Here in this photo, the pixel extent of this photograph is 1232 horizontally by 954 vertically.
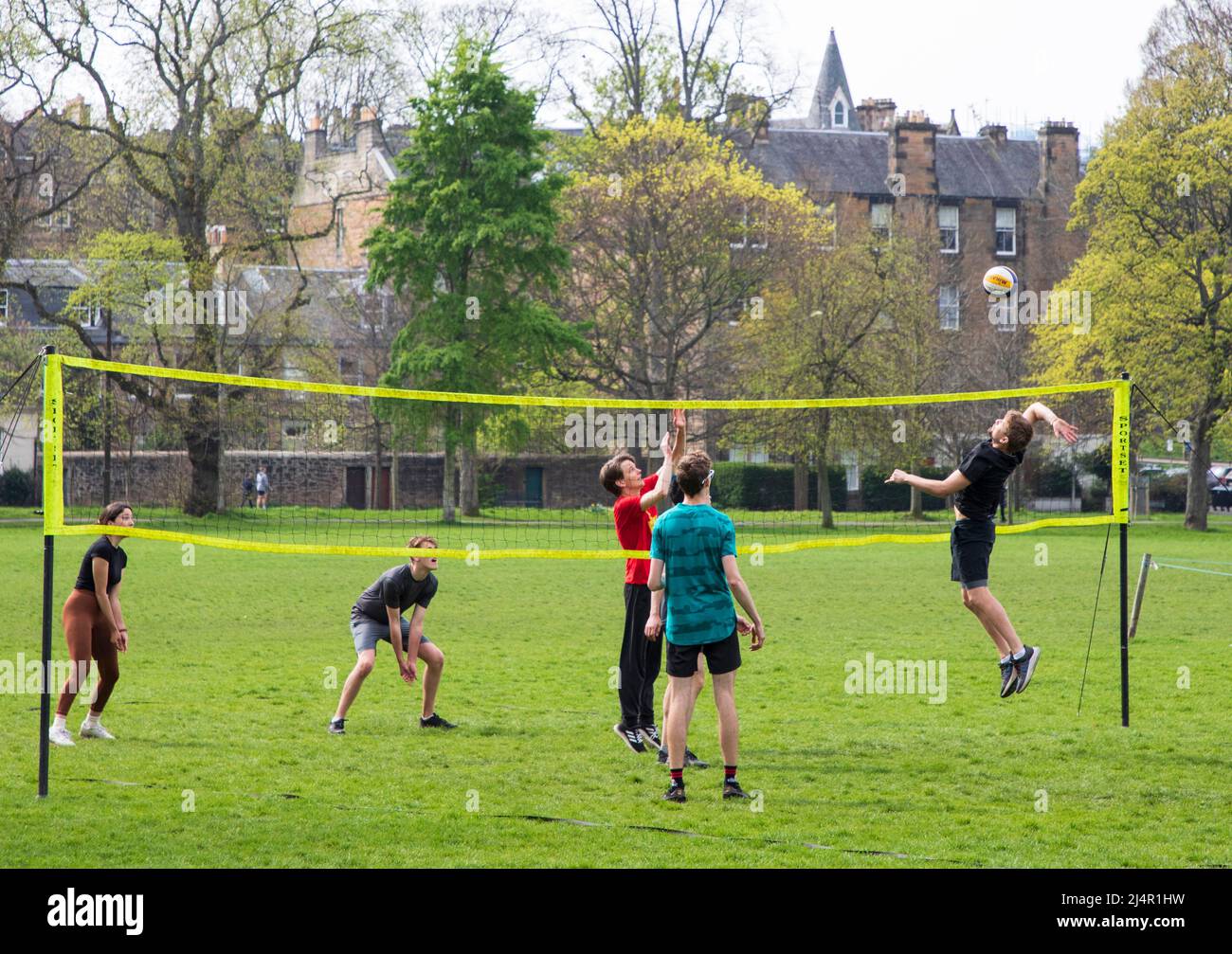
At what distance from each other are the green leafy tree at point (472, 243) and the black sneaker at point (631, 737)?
32.3 meters

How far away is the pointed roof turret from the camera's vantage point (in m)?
113

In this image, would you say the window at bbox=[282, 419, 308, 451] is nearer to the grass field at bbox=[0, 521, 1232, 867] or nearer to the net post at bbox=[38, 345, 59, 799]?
the grass field at bbox=[0, 521, 1232, 867]

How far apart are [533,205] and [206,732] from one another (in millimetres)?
34422

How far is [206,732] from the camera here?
37.6 ft

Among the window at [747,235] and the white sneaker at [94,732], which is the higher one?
the window at [747,235]

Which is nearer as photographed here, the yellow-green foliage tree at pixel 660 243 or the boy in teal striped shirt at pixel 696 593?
the boy in teal striped shirt at pixel 696 593

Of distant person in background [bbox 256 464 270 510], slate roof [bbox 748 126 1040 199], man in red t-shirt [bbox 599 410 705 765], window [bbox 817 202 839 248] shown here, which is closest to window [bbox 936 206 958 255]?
slate roof [bbox 748 126 1040 199]

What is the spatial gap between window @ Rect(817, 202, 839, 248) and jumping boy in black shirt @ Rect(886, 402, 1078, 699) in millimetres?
38849

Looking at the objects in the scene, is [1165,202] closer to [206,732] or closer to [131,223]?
[131,223]

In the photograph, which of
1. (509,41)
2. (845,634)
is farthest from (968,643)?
(509,41)

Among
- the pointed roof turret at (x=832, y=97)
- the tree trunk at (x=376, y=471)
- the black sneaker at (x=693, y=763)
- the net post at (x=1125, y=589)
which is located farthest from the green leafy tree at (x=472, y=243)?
the pointed roof turret at (x=832, y=97)

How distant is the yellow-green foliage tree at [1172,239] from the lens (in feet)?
139

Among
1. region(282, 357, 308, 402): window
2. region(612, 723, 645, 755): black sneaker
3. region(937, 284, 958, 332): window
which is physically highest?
region(937, 284, 958, 332): window

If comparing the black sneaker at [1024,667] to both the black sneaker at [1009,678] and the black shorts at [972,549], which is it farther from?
the black shorts at [972,549]
